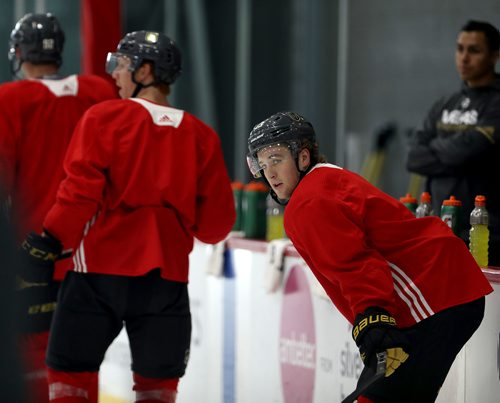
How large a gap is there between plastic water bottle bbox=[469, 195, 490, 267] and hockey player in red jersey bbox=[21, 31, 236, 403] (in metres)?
0.96

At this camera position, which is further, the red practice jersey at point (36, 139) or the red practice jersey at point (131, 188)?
the red practice jersey at point (36, 139)

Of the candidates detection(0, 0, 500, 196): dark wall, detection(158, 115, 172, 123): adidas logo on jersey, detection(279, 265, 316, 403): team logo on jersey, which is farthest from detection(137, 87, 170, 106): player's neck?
detection(0, 0, 500, 196): dark wall

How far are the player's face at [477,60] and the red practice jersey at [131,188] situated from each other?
1289mm

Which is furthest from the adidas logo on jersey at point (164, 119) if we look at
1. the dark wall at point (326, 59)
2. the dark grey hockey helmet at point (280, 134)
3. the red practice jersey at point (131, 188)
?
the dark wall at point (326, 59)

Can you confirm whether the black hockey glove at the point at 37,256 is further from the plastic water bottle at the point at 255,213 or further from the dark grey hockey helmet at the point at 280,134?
the plastic water bottle at the point at 255,213

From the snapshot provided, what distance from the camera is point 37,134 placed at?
13.8 ft

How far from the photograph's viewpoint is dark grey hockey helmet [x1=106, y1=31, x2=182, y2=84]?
3.83 m

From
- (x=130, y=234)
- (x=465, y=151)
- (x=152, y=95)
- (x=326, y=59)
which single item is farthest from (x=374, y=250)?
(x=326, y=59)

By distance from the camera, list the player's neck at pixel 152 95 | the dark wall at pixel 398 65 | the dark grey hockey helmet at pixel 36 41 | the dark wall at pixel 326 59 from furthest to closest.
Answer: the dark wall at pixel 326 59
the dark wall at pixel 398 65
the dark grey hockey helmet at pixel 36 41
the player's neck at pixel 152 95

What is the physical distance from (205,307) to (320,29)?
4.31m

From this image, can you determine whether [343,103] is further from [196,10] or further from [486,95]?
[486,95]

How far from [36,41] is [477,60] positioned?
1.80 metres

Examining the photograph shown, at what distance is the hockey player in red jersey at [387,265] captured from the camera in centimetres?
280

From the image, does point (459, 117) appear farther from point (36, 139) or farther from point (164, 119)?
point (36, 139)
